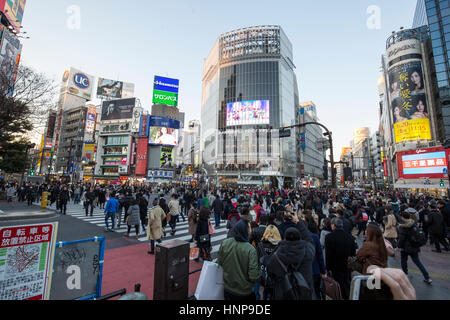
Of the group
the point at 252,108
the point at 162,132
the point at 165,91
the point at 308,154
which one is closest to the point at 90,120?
the point at 162,132

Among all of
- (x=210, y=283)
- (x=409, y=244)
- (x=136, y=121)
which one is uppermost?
(x=136, y=121)

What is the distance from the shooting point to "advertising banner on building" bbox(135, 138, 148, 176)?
58500mm

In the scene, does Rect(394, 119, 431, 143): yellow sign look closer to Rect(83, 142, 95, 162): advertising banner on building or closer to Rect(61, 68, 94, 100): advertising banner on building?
Rect(83, 142, 95, 162): advertising banner on building

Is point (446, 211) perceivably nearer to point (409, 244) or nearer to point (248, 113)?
point (409, 244)

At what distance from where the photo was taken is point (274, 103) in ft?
196

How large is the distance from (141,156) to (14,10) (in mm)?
37092

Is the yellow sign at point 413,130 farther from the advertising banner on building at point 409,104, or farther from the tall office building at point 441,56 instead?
the tall office building at point 441,56

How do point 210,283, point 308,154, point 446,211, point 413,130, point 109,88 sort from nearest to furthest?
point 210,283, point 446,211, point 413,130, point 109,88, point 308,154

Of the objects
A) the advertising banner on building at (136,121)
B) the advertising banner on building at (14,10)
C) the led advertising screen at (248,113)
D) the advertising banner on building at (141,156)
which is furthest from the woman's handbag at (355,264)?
the advertising banner on building at (136,121)

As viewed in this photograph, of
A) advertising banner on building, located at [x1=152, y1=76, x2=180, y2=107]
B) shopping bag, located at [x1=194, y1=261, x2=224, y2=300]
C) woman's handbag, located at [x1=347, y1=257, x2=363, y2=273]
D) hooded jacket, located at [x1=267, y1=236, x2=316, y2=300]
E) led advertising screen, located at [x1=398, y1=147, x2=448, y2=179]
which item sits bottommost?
shopping bag, located at [x1=194, y1=261, x2=224, y2=300]

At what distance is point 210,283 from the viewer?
11.1 feet

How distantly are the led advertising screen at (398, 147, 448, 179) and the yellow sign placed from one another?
3.00 meters

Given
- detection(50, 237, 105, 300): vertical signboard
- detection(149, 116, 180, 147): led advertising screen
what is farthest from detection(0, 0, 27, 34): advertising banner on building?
detection(50, 237, 105, 300): vertical signboard

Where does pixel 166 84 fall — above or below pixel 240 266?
above
